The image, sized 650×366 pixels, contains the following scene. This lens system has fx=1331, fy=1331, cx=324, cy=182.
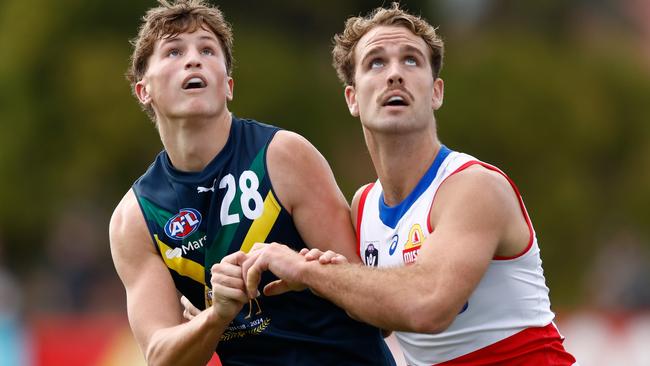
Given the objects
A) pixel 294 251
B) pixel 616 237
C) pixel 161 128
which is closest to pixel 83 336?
pixel 161 128

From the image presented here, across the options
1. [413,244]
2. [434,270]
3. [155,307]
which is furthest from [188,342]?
[434,270]

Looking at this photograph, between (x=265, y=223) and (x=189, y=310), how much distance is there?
0.76m

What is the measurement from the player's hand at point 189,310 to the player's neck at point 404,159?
131cm

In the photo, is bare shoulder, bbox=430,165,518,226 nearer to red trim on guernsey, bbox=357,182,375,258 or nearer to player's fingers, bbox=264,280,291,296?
red trim on guernsey, bbox=357,182,375,258

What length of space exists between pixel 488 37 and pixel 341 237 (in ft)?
49.9

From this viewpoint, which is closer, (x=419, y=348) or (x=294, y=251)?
(x=294, y=251)

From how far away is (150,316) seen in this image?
25.2 feet

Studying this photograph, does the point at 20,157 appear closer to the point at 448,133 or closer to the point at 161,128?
the point at 448,133

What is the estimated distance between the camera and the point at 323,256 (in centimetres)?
707

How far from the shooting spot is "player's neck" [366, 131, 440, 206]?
25.2 ft

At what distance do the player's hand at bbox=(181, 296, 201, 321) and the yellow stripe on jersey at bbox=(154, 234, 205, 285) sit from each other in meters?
0.19

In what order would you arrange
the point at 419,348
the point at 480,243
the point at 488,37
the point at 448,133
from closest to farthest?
1. the point at 480,243
2. the point at 419,348
3. the point at 448,133
4. the point at 488,37

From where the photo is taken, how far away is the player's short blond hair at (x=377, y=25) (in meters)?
7.94

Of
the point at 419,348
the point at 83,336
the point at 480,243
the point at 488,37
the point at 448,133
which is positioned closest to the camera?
the point at 480,243
